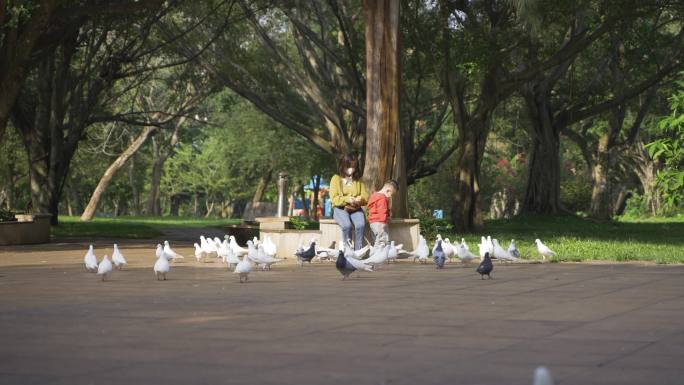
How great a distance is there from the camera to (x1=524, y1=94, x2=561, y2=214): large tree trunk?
39.9 meters

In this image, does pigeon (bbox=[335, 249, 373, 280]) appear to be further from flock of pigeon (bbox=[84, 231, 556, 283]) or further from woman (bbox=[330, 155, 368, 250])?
woman (bbox=[330, 155, 368, 250])

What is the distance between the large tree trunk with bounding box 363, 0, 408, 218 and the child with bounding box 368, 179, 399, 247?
7.52ft

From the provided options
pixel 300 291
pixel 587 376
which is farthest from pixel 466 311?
pixel 587 376

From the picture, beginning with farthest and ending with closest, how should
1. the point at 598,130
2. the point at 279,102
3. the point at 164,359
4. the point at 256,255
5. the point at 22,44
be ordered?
the point at 598,130 < the point at 279,102 < the point at 22,44 < the point at 256,255 < the point at 164,359

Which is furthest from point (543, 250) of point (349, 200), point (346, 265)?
point (346, 265)

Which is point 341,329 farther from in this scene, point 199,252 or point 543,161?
point 543,161

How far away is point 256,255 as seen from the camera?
1572 centimetres

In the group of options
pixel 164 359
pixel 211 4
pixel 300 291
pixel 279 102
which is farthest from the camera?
pixel 279 102

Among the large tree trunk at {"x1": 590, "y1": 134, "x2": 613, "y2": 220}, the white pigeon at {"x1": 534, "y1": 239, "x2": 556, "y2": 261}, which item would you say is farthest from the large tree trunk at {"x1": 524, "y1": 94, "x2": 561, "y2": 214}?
the white pigeon at {"x1": 534, "y1": 239, "x2": 556, "y2": 261}

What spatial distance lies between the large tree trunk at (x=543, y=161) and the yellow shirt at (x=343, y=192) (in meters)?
22.0

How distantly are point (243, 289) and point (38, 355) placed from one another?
5446mm

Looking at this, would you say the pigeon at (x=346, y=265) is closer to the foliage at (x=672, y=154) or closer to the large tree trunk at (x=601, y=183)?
the foliage at (x=672, y=154)

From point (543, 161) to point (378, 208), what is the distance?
2206cm

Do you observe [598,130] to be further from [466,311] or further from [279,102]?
[466,311]
